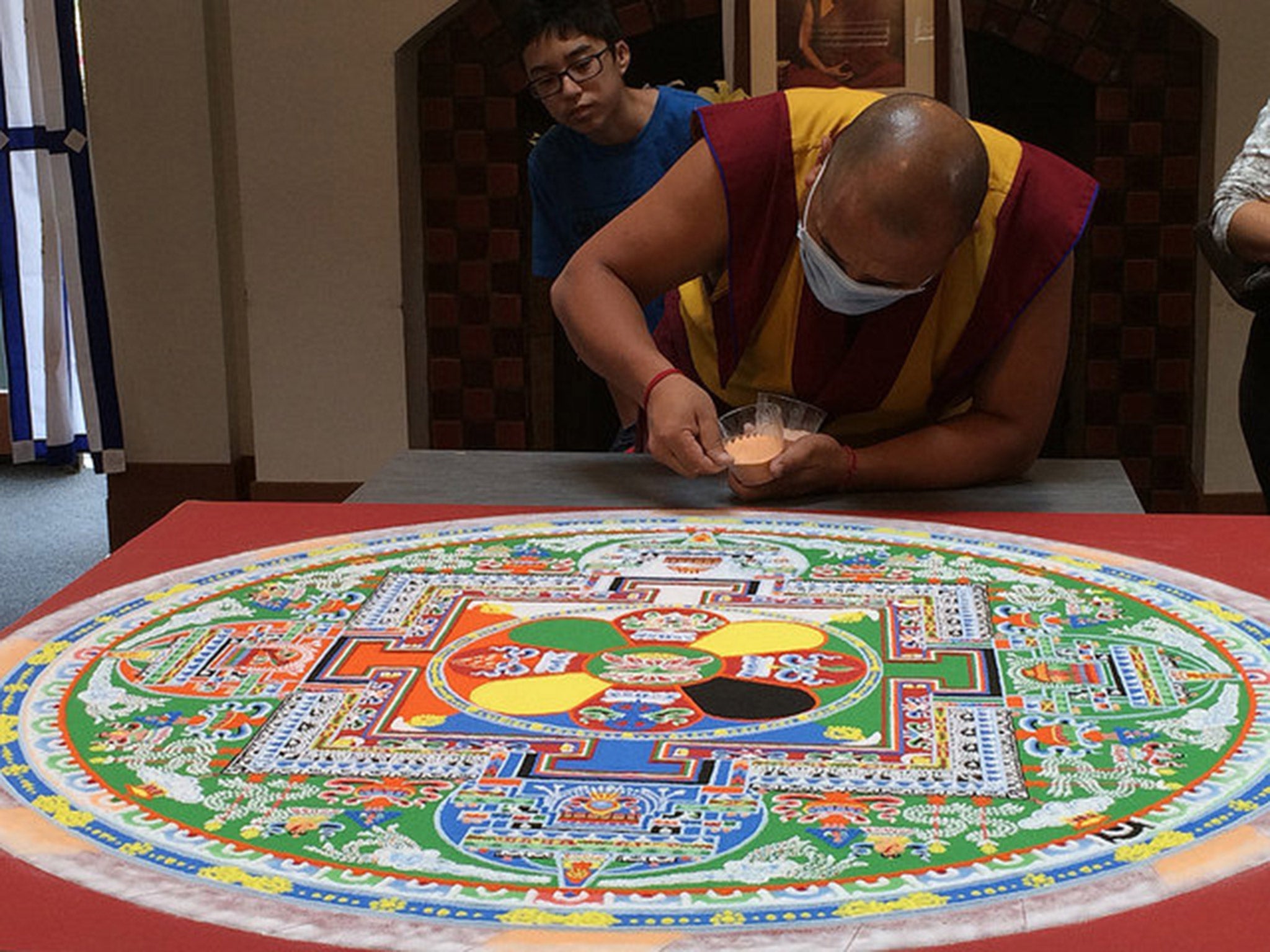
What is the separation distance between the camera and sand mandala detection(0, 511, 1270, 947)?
862 millimetres

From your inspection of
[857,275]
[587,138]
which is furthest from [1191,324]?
[857,275]

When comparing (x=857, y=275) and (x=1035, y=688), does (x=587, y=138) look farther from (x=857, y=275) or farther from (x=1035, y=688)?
(x=1035, y=688)

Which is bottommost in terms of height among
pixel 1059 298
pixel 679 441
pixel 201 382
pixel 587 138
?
pixel 201 382

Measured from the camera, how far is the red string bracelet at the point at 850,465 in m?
1.86

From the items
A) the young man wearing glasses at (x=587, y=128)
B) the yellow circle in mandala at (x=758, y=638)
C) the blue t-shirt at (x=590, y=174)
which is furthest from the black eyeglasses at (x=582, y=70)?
the yellow circle in mandala at (x=758, y=638)

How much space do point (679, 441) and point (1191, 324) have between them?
2.70 meters

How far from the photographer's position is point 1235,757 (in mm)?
1024

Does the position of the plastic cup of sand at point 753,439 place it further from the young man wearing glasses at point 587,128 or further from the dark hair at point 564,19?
the dark hair at point 564,19

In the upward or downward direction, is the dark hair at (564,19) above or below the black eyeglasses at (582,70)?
above

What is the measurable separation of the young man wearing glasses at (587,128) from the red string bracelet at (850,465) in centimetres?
66

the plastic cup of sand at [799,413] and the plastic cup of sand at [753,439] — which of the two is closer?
the plastic cup of sand at [753,439]

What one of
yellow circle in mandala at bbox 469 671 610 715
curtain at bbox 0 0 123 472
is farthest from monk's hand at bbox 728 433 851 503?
curtain at bbox 0 0 123 472

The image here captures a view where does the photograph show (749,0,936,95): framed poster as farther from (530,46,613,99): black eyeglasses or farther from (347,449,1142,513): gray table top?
(347,449,1142,513): gray table top

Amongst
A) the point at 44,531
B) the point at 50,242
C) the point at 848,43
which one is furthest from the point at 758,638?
the point at 50,242
